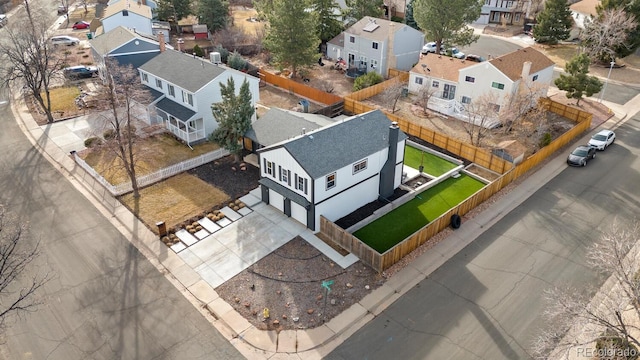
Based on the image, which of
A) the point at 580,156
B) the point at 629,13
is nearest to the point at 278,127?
the point at 580,156

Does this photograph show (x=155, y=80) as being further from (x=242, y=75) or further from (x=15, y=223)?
(x=15, y=223)

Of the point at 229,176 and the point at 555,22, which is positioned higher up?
the point at 555,22

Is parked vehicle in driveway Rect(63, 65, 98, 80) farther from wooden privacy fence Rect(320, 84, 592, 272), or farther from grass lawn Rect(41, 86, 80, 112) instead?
wooden privacy fence Rect(320, 84, 592, 272)

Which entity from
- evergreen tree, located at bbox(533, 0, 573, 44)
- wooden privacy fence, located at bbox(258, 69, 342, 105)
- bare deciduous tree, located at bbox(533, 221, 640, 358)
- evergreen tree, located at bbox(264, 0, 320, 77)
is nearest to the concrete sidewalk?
bare deciduous tree, located at bbox(533, 221, 640, 358)

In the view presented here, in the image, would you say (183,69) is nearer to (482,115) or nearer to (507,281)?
(482,115)

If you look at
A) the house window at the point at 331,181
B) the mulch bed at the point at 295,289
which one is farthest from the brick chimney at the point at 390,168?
the mulch bed at the point at 295,289

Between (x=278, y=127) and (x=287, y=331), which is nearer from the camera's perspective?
(x=287, y=331)

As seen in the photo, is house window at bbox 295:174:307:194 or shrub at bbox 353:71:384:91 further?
shrub at bbox 353:71:384:91
